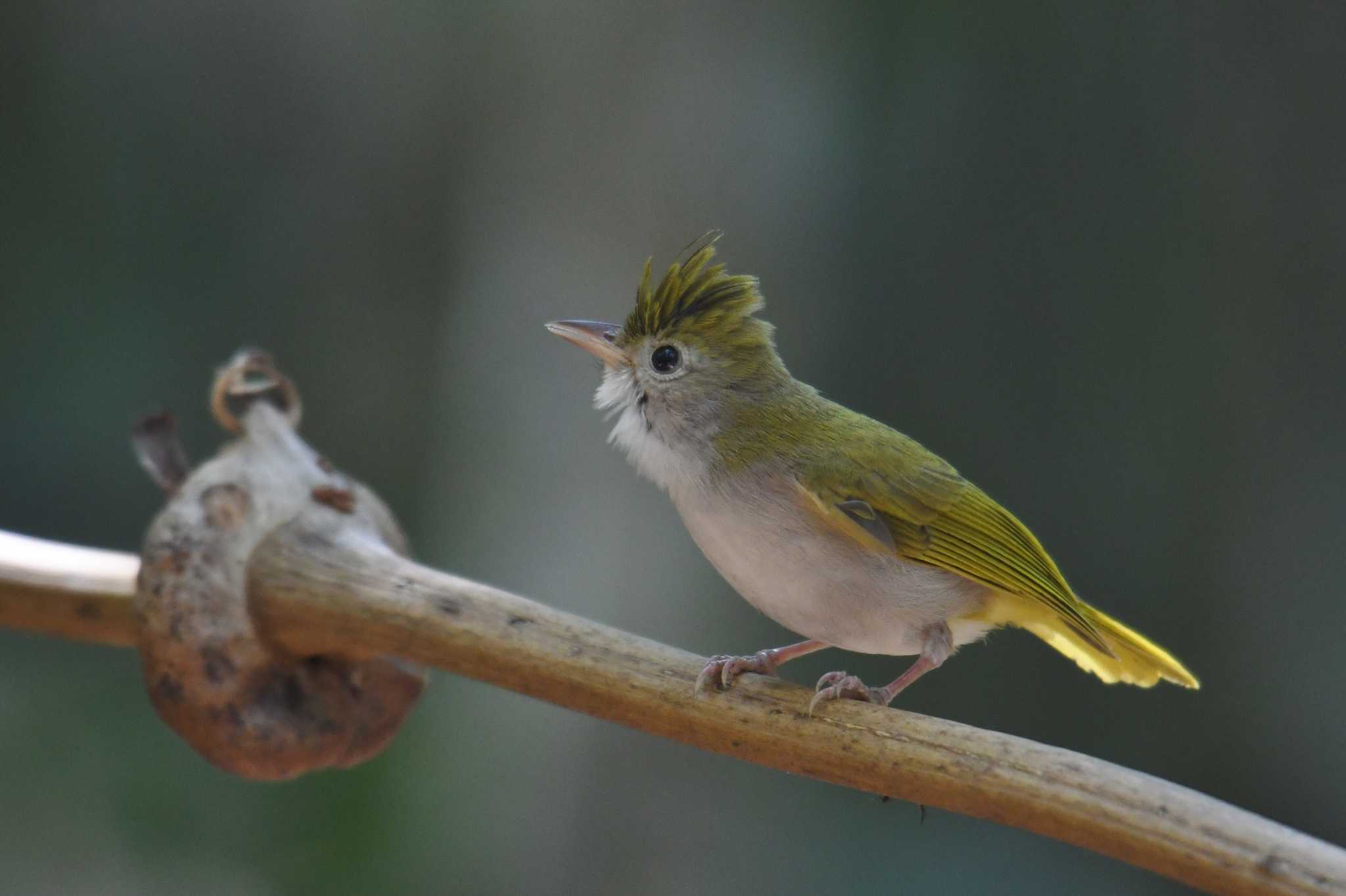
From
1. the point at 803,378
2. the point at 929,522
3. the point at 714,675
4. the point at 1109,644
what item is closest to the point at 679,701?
the point at 714,675

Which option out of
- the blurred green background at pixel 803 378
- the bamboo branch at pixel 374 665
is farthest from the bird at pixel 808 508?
the blurred green background at pixel 803 378

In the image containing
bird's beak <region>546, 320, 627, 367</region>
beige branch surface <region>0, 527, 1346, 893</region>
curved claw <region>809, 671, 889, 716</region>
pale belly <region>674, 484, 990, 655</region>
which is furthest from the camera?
bird's beak <region>546, 320, 627, 367</region>

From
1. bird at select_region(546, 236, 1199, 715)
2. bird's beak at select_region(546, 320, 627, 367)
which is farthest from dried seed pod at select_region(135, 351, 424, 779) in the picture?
bird at select_region(546, 236, 1199, 715)

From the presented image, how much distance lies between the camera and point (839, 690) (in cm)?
191

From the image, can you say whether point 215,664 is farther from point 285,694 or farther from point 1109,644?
point 1109,644

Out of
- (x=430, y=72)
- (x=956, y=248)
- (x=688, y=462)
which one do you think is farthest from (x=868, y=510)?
(x=430, y=72)

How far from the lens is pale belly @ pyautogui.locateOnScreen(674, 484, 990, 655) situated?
2072 mm

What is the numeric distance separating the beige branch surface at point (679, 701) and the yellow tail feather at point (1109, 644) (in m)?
0.53

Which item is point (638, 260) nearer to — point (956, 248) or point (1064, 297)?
point (956, 248)

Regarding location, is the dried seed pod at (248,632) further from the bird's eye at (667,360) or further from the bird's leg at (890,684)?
the bird's leg at (890,684)

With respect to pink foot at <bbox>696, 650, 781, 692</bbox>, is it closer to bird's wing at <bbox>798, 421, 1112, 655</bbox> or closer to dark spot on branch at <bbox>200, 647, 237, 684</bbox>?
bird's wing at <bbox>798, 421, 1112, 655</bbox>

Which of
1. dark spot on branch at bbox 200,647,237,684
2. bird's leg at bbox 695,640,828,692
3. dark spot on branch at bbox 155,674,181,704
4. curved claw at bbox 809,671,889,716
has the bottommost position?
dark spot on branch at bbox 155,674,181,704

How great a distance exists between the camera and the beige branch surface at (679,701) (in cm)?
153

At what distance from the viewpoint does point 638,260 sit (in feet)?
14.4
